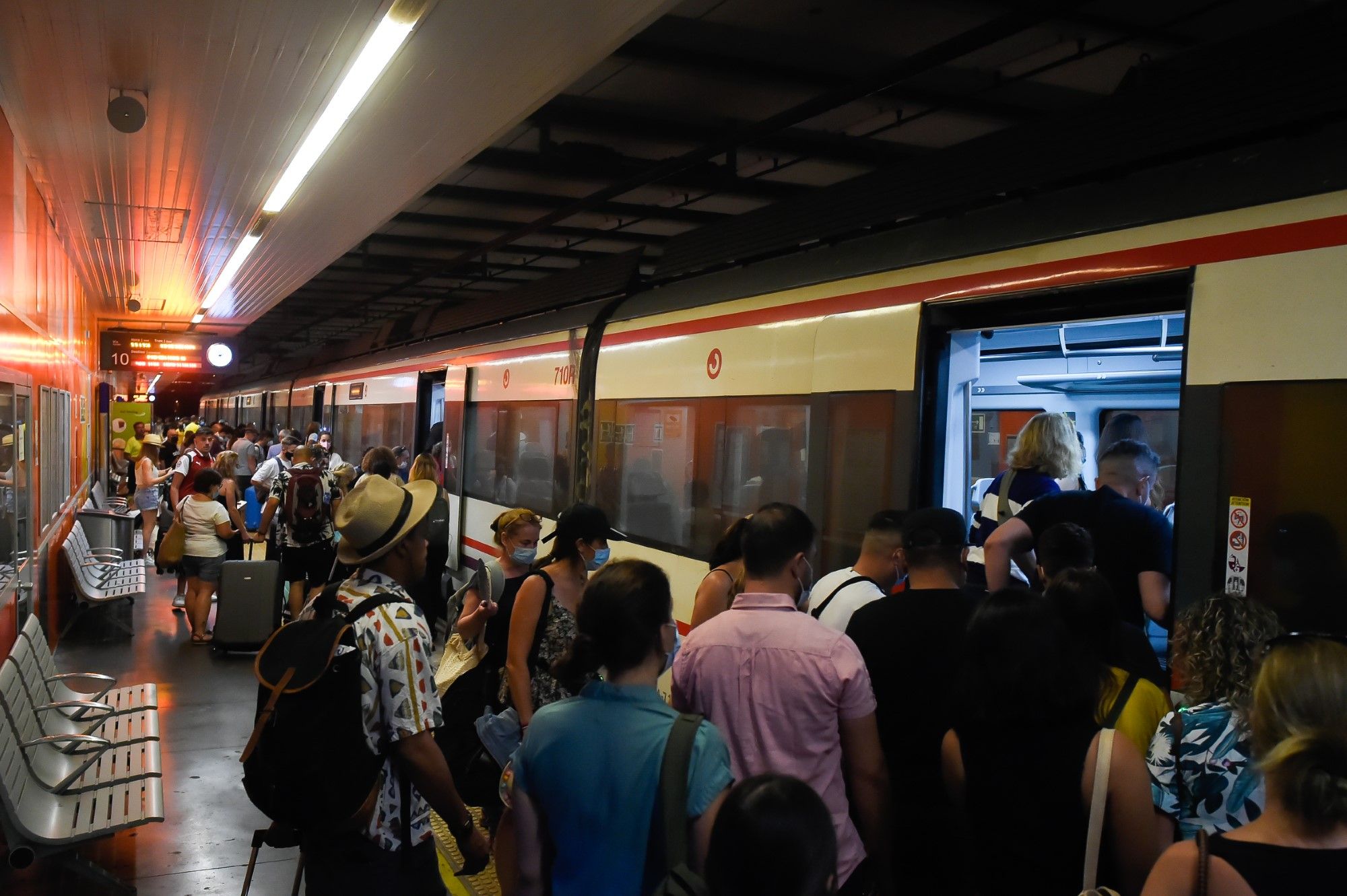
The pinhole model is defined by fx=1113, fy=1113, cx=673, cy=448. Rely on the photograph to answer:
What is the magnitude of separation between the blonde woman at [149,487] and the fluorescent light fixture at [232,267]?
2248 millimetres

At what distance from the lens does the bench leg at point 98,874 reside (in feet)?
14.3

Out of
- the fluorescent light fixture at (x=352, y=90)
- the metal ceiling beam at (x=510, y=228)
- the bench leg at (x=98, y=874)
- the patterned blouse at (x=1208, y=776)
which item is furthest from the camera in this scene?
the metal ceiling beam at (x=510, y=228)

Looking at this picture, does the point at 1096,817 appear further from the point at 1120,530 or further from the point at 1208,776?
the point at 1120,530

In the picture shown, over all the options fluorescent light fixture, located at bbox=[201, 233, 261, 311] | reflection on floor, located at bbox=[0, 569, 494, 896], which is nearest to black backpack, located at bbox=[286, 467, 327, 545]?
reflection on floor, located at bbox=[0, 569, 494, 896]

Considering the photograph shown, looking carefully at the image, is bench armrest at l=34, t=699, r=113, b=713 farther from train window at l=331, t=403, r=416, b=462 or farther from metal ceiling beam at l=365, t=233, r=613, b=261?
metal ceiling beam at l=365, t=233, r=613, b=261

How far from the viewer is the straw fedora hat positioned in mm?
2912

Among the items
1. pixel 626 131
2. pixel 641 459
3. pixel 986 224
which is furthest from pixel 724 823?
pixel 626 131

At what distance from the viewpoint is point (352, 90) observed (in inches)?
239

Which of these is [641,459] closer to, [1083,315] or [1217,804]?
[1083,315]

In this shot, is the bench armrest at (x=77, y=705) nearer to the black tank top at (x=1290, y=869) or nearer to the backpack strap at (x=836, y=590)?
the backpack strap at (x=836, y=590)

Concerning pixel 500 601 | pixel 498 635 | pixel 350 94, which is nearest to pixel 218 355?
pixel 350 94

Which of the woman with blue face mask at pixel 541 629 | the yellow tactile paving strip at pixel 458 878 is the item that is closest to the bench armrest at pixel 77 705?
the yellow tactile paving strip at pixel 458 878

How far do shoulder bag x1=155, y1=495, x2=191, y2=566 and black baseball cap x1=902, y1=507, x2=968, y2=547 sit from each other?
7766 millimetres

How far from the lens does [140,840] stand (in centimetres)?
516
